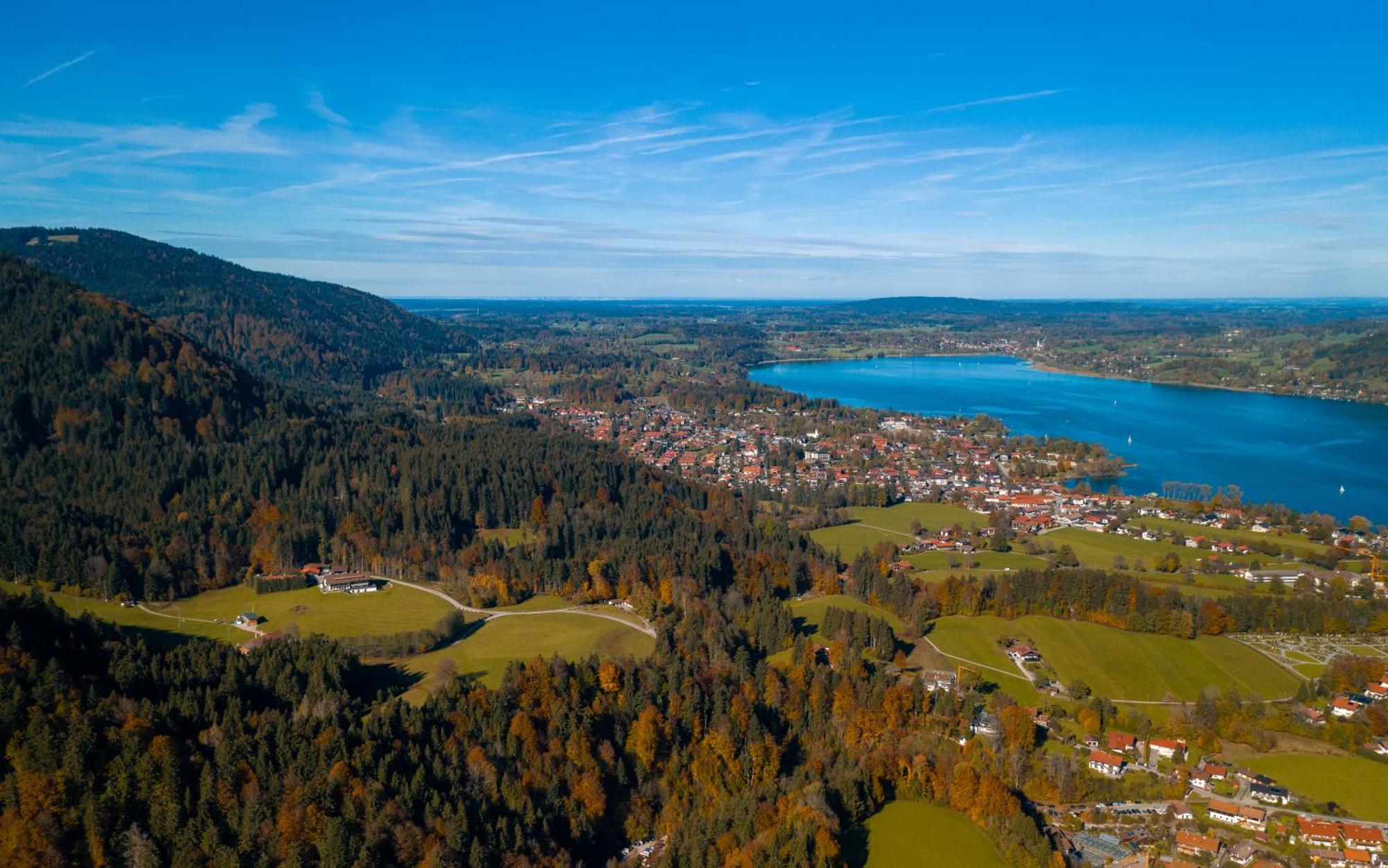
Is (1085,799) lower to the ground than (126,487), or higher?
lower

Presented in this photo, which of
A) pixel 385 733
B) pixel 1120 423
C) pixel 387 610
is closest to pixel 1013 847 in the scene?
pixel 385 733

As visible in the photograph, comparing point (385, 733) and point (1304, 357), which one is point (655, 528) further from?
point (1304, 357)

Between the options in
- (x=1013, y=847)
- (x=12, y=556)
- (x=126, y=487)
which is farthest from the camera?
(x=126, y=487)

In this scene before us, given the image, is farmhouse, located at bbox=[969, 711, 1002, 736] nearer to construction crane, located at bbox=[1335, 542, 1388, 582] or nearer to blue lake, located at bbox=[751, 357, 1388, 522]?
construction crane, located at bbox=[1335, 542, 1388, 582]

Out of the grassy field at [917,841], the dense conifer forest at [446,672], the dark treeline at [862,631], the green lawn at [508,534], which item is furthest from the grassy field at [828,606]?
the green lawn at [508,534]

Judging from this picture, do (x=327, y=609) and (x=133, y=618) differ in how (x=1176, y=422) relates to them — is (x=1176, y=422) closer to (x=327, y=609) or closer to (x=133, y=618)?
(x=327, y=609)

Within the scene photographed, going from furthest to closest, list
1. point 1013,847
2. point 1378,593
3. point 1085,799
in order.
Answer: point 1378,593, point 1085,799, point 1013,847

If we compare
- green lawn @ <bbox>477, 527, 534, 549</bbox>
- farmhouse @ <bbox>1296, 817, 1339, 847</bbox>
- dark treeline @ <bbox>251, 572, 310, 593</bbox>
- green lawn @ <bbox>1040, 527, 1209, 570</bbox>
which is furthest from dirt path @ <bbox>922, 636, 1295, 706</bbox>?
dark treeline @ <bbox>251, 572, 310, 593</bbox>
